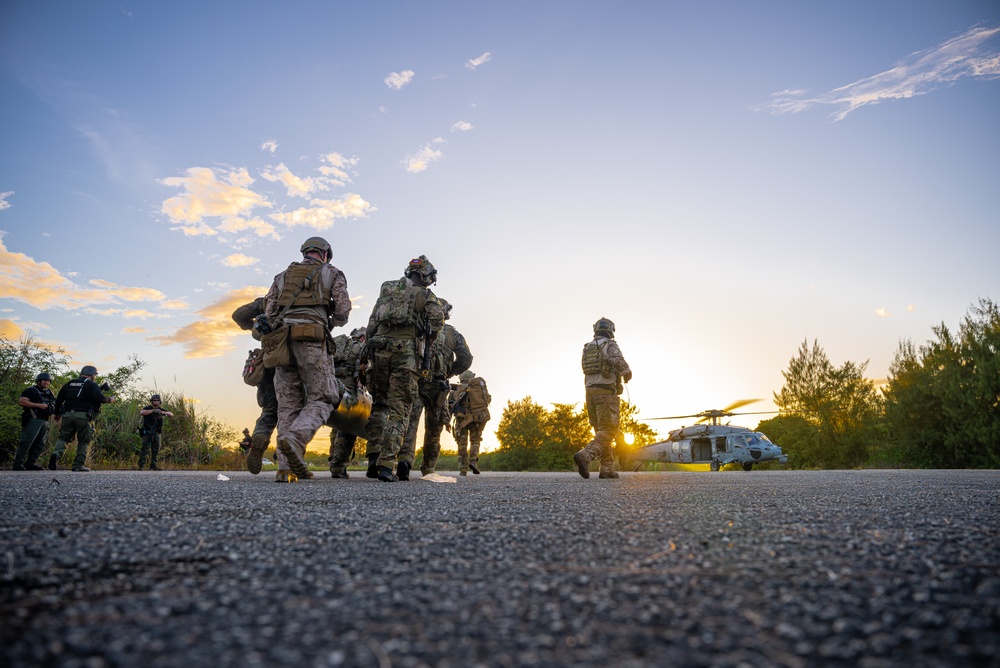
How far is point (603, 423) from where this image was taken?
932 cm

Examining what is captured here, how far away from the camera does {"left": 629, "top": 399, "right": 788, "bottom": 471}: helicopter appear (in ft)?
80.0

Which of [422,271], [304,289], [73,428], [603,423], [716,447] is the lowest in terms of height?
[716,447]

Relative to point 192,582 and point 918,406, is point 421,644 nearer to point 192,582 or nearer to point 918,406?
point 192,582

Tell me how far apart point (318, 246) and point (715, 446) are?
22.8 m

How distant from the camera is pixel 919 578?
1.64 meters

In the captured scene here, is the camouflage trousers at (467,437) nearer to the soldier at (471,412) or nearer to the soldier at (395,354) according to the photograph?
the soldier at (471,412)

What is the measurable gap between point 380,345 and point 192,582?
5714mm

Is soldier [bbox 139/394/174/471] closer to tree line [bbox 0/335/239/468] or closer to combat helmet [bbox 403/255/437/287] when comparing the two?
tree line [bbox 0/335/239/468]

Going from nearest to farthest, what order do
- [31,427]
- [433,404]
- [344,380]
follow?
[433,404] → [344,380] → [31,427]

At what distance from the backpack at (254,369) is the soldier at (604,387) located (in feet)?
16.3

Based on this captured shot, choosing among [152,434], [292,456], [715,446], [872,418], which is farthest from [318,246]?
[872,418]

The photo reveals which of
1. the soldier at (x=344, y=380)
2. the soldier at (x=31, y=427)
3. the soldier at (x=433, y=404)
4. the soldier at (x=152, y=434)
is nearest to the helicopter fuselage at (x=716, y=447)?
the soldier at (x=433, y=404)

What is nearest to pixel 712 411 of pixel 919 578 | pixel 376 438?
pixel 376 438

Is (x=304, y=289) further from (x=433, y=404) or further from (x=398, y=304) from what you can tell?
(x=433, y=404)
